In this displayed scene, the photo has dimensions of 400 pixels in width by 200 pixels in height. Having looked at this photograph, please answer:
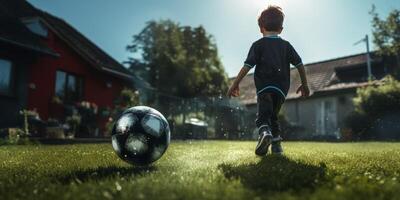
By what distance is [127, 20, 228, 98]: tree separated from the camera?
3784cm

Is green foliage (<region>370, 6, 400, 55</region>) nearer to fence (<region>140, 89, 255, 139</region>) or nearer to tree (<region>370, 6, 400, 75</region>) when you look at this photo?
tree (<region>370, 6, 400, 75</region>)

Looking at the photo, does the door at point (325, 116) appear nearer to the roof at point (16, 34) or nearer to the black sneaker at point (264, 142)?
the roof at point (16, 34)

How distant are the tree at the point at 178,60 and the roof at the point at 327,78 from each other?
3454mm

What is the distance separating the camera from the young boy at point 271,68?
241 inches

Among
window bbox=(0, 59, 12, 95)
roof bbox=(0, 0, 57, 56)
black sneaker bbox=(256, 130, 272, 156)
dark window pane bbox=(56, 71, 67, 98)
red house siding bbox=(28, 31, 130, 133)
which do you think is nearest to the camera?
black sneaker bbox=(256, 130, 272, 156)

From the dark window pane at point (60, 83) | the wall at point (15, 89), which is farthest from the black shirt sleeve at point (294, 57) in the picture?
the dark window pane at point (60, 83)

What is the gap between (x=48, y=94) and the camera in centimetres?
2042

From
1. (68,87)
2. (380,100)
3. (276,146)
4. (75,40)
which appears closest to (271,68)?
(276,146)

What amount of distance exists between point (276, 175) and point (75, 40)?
72.2 ft

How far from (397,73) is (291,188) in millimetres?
30628

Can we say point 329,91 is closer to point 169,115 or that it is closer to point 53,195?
point 169,115

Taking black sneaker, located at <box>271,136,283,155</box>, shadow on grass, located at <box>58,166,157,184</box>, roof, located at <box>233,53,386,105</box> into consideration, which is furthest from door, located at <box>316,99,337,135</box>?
shadow on grass, located at <box>58,166,157,184</box>

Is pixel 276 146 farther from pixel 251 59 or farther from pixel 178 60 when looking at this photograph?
pixel 178 60

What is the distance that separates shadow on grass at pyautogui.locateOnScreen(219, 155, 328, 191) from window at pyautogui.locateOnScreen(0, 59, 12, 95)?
49.1 ft
